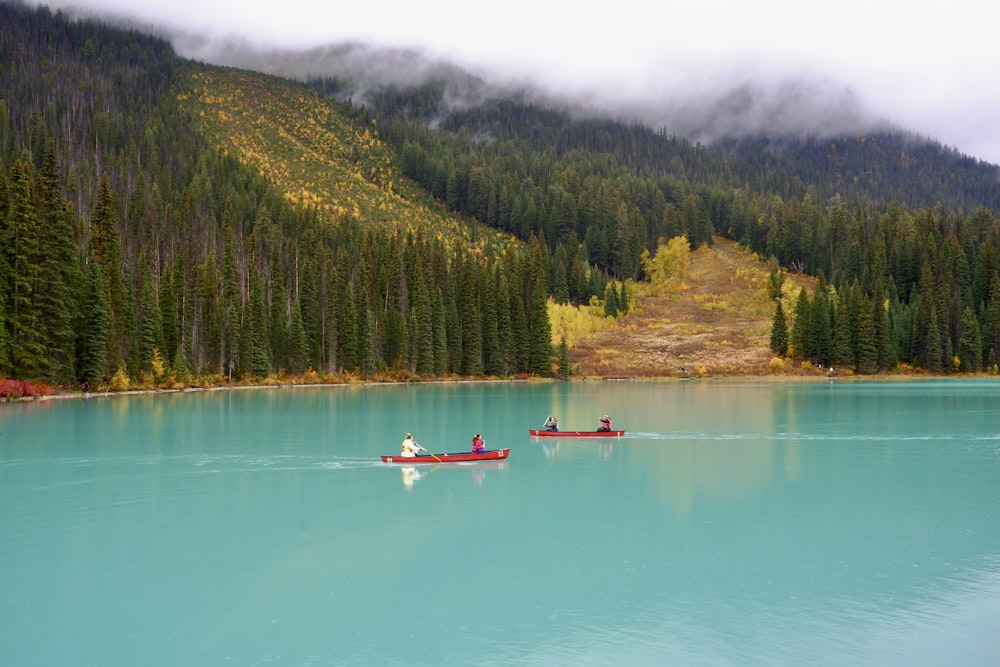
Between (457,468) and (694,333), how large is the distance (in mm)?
118529

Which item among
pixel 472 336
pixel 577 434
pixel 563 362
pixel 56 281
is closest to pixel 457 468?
pixel 577 434

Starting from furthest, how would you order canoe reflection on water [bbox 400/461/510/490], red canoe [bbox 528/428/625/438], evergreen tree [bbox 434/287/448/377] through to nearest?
evergreen tree [bbox 434/287/448/377] < red canoe [bbox 528/428/625/438] < canoe reflection on water [bbox 400/461/510/490]

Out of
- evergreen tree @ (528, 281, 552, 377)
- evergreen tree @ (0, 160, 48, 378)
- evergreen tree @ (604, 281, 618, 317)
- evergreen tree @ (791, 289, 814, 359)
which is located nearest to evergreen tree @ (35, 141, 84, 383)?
evergreen tree @ (0, 160, 48, 378)

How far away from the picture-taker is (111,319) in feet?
287

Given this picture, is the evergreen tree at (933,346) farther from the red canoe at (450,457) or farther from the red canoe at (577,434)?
the red canoe at (450,457)

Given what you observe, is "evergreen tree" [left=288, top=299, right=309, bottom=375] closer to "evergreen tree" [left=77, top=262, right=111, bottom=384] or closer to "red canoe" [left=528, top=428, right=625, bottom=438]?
"evergreen tree" [left=77, top=262, right=111, bottom=384]

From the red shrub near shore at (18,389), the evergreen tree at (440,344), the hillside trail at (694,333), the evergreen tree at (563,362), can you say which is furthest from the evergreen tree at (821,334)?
the red shrub near shore at (18,389)

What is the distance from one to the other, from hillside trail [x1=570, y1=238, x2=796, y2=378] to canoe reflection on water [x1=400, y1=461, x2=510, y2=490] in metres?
93.2

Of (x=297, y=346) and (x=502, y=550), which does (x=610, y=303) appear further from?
(x=502, y=550)

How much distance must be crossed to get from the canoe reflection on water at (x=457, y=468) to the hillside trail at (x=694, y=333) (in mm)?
93168

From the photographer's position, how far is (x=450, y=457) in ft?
142

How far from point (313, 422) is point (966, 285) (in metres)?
128

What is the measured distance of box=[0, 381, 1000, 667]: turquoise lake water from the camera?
18.5 meters

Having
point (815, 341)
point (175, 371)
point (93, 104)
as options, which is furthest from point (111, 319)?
point (93, 104)
